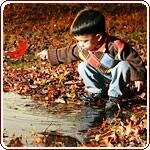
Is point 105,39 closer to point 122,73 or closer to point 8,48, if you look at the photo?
point 122,73

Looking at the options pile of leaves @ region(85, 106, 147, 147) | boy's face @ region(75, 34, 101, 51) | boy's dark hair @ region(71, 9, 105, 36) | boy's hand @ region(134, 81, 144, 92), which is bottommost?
pile of leaves @ region(85, 106, 147, 147)

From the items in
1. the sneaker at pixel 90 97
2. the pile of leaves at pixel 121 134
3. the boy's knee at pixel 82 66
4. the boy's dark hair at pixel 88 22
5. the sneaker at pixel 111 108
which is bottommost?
the pile of leaves at pixel 121 134

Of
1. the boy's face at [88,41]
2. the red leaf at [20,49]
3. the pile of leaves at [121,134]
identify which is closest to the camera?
the pile of leaves at [121,134]

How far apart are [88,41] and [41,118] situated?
0.82 m

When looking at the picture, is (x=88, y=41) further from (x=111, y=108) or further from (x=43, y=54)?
(x=111, y=108)

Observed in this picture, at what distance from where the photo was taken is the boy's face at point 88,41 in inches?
290

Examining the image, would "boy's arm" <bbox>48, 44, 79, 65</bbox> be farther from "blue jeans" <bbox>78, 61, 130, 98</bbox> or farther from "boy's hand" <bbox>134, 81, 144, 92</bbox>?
"boy's hand" <bbox>134, 81, 144, 92</bbox>

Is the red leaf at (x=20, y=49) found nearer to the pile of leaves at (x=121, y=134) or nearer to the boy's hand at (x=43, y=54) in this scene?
the boy's hand at (x=43, y=54)

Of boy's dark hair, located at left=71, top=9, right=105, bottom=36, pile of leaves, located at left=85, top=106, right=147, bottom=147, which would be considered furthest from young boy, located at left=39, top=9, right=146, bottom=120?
pile of leaves, located at left=85, top=106, right=147, bottom=147

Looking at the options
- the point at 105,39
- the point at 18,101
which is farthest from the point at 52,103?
the point at 105,39

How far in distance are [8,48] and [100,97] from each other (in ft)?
3.12

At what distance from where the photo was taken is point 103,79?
7.45 meters

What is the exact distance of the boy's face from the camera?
7.38 metres

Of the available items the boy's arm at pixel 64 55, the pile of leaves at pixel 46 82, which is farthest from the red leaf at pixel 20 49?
the boy's arm at pixel 64 55
